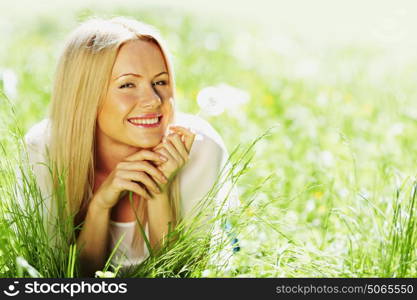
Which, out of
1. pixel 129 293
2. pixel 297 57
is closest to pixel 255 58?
pixel 297 57

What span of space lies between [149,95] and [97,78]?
0.17 metres

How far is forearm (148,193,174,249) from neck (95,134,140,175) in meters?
0.19

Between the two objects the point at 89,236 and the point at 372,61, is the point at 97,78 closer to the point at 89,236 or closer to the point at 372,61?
the point at 89,236

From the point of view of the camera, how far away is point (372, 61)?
16.4 feet

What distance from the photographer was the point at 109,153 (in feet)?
7.27

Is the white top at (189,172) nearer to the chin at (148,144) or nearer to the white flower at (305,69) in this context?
the chin at (148,144)

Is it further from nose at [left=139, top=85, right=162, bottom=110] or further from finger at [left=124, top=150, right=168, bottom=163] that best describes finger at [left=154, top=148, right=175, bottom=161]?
nose at [left=139, top=85, right=162, bottom=110]

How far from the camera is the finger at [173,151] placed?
205cm

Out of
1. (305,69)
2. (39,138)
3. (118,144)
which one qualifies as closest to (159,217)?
(118,144)

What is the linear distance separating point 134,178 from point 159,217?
0.58 feet

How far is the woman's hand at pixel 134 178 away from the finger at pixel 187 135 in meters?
0.08

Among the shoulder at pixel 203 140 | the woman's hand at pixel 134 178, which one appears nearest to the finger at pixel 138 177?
the woman's hand at pixel 134 178

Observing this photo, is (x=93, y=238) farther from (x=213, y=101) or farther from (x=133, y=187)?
(x=213, y=101)

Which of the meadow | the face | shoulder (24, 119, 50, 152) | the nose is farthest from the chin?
shoulder (24, 119, 50, 152)
